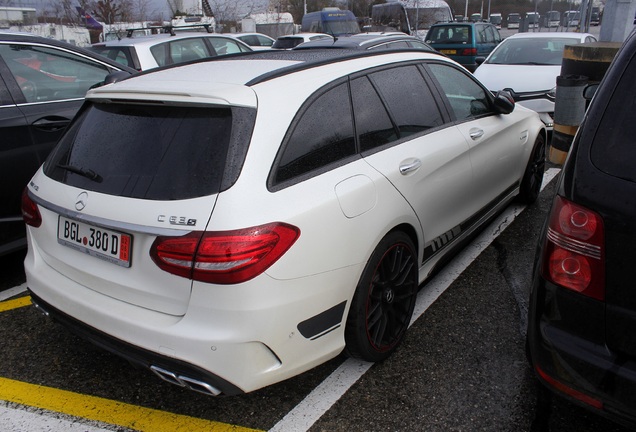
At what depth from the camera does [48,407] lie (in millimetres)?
2559

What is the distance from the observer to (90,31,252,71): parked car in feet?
23.9

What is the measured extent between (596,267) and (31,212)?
2.51m

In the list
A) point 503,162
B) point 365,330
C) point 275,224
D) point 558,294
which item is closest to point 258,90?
point 275,224

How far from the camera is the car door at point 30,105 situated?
142 inches

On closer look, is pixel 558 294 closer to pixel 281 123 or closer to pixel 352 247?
pixel 352 247

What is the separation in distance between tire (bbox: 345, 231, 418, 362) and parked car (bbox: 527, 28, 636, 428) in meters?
0.79

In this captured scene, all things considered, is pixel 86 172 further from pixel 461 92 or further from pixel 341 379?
pixel 461 92

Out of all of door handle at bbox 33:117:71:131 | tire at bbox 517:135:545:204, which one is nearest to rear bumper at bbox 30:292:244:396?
door handle at bbox 33:117:71:131

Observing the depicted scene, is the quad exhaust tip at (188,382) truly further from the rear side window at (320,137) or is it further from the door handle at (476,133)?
the door handle at (476,133)

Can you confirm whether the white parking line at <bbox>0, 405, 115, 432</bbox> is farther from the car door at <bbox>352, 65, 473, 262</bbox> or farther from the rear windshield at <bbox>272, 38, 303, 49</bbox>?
the rear windshield at <bbox>272, 38, 303, 49</bbox>

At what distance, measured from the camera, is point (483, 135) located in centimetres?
376

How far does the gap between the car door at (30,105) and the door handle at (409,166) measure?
101 inches

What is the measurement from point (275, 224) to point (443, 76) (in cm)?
217

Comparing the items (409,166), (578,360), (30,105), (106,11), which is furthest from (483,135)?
(106,11)
